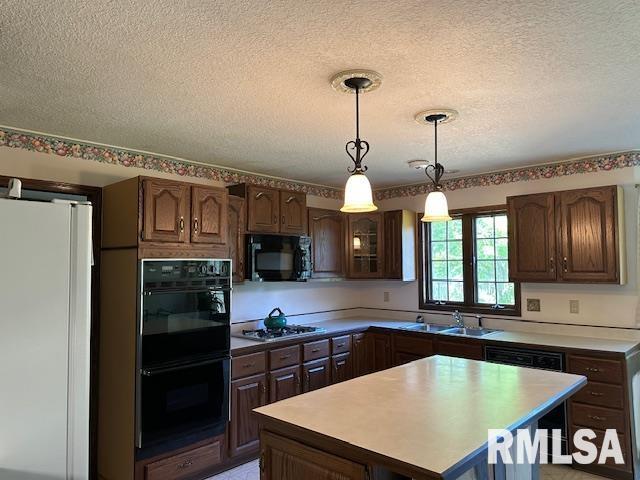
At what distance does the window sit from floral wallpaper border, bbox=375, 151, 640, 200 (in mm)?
287

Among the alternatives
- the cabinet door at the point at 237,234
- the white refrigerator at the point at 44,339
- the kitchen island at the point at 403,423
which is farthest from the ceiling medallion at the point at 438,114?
the white refrigerator at the point at 44,339

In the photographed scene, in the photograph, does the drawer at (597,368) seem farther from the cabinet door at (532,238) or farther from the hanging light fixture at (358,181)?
the hanging light fixture at (358,181)

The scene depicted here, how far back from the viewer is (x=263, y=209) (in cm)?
399

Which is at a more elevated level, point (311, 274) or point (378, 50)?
point (378, 50)

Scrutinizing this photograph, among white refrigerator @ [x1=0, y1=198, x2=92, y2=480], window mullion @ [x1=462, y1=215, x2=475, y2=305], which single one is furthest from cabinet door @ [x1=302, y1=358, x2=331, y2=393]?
white refrigerator @ [x1=0, y1=198, x2=92, y2=480]

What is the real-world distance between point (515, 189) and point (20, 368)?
4043mm

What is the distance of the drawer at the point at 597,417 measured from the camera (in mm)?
3143

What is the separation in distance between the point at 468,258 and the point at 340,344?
1.57m

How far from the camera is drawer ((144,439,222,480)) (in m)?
2.91

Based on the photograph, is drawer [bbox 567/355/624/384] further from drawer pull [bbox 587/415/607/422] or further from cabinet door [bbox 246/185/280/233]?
cabinet door [bbox 246/185/280/233]

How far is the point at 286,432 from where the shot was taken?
1.77 metres

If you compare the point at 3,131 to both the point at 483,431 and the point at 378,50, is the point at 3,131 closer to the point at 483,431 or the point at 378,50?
the point at 378,50

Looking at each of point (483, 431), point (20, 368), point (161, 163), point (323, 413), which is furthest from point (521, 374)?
point (161, 163)

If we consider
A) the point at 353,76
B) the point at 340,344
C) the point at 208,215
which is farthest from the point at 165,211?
the point at 340,344
